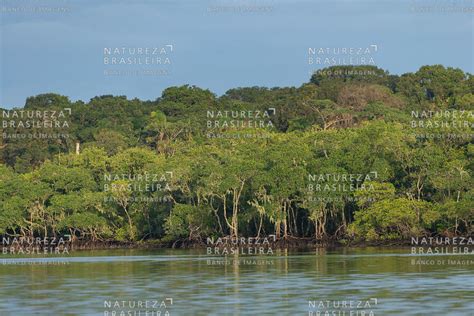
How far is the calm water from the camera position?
27.4 metres

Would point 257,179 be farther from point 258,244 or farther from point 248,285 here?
point 248,285

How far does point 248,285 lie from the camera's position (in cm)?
3388

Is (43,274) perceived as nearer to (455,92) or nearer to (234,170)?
(234,170)

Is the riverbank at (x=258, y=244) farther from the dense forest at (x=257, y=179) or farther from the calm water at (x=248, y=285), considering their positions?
the calm water at (x=248, y=285)

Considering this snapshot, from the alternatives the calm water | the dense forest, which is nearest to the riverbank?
the dense forest

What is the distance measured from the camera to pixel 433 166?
61.3 metres

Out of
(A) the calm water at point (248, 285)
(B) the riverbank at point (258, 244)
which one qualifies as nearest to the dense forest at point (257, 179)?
(B) the riverbank at point (258, 244)

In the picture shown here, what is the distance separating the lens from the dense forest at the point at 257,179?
200ft

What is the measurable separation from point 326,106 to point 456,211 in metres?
33.8

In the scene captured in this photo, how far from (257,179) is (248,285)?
28766 mm

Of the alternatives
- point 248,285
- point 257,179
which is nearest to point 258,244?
point 257,179

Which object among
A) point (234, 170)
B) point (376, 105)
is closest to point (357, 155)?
point (234, 170)

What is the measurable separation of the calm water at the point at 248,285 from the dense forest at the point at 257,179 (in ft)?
37.7

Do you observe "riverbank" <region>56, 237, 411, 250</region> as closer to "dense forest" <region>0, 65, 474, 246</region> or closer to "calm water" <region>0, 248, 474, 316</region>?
"dense forest" <region>0, 65, 474, 246</region>
